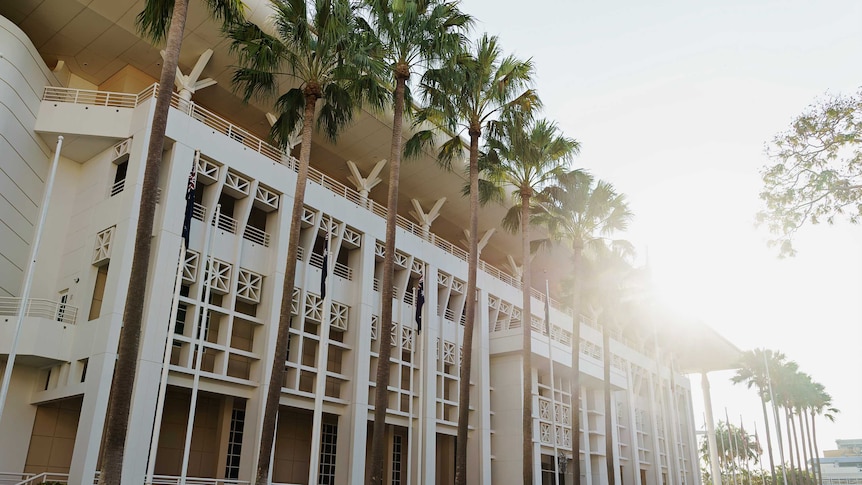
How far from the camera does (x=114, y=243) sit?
20.8m

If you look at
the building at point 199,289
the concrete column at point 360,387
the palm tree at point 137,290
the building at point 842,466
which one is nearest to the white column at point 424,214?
the building at point 199,289

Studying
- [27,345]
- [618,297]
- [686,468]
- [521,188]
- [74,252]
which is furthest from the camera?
[686,468]

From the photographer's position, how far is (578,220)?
31391 millimetres

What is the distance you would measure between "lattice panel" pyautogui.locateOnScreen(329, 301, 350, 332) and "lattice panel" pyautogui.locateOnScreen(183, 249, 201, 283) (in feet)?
21.0

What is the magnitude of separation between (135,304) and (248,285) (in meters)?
10.7

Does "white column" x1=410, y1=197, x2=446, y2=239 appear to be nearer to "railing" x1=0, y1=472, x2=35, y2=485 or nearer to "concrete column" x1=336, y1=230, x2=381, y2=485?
"concrete column" x1=336, y1=230, x2=381, y2=485

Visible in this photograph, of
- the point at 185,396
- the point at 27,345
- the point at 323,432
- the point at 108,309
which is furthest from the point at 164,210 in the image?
the point at 323,432

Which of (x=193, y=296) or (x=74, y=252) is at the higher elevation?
(x=74, y=252)

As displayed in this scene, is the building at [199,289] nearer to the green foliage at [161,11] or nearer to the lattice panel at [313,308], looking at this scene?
the lattice panel at [313,308]

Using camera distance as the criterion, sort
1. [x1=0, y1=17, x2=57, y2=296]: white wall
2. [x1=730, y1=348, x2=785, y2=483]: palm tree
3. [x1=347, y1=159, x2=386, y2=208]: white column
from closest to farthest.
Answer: [x1=0, y1=17, x2=57, y2=296]: white wall
[x1=347, y1=159, x2=386, y2=208]: white column
[x1=730, y1=348, x2=785, y2=483]: palm tree

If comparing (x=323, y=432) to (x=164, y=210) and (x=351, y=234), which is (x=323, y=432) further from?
(x=164, y=210)

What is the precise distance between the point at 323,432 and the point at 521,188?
1353 centimetres

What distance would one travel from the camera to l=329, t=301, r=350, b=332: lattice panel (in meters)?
27.2

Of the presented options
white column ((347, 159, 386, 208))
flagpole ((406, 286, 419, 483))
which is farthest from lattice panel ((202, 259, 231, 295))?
white column ((347, 159, 386, 208))
